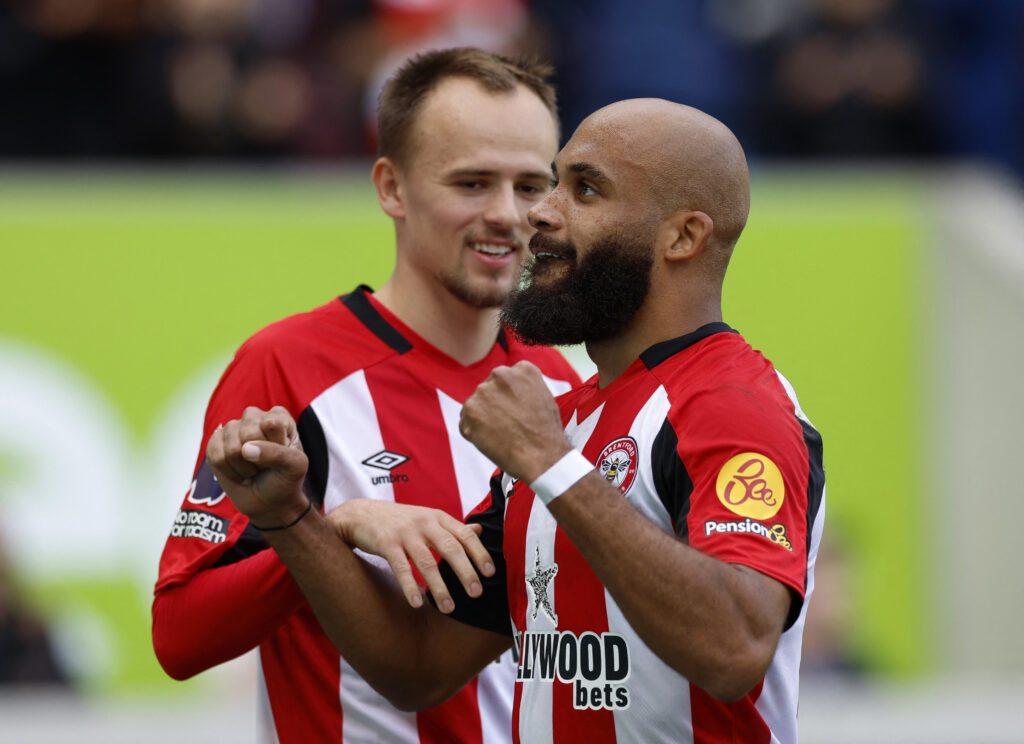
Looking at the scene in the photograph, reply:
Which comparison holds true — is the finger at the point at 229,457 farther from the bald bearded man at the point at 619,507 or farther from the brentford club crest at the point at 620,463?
the brentford club crest at the point at 620,463

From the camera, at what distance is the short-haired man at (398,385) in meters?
3.46

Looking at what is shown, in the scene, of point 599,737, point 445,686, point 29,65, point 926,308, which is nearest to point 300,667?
point 445,686

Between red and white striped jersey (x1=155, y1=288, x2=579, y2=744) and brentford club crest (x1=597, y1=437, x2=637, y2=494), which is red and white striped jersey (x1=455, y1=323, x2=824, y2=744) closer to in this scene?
brentford club crest (x1=597, y1=437, x2=637, y2=494)

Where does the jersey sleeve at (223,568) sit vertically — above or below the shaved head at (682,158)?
below

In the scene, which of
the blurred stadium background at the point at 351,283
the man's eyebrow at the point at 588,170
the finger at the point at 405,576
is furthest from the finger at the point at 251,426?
the blurred stadium background at the point at 351,283

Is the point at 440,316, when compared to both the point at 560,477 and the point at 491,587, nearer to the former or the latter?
the point at 491,587

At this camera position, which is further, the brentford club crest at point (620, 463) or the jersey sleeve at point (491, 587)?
the jersey sleeve at point (491, 587)

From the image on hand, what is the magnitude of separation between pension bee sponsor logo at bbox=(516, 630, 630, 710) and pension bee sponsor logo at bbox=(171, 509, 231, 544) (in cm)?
89

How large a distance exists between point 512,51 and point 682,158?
604cm

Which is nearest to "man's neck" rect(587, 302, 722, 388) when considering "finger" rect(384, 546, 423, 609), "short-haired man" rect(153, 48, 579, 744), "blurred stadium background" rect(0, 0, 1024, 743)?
"short-haired man" rect(153, 48, 579, 744)

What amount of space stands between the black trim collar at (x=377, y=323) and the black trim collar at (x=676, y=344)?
992 millimetres

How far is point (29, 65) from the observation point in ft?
28.3

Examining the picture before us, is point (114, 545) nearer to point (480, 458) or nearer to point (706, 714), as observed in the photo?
point (480, 458)

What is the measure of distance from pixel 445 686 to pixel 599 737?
630 millimetres
